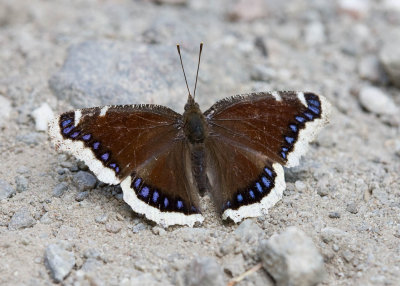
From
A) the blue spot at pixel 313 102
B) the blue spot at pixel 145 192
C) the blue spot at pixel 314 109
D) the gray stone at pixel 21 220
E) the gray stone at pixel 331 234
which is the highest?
the blue spot at pixel 313 102

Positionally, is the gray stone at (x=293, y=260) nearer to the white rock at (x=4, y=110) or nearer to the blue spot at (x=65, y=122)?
the blue spot at (x=65, y=122)

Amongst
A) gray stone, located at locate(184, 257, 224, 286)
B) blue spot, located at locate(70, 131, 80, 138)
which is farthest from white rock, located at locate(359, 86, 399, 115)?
blue spot, located at locate(70, 131, 80, 138)

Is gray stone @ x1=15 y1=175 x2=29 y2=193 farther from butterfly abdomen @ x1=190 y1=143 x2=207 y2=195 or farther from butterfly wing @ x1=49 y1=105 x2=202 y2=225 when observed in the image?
butterfly abdomen @ x1=190 y1=143 x2=207 y2=195

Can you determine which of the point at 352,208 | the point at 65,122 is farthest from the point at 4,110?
the point at 352,208

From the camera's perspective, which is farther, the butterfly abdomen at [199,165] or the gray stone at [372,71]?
the gray stone at [372,71]

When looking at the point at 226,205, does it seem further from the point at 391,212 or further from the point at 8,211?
the point at 8,211

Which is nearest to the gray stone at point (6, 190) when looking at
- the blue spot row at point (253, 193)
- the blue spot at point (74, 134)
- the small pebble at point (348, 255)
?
the blue spot at point (74, 134)

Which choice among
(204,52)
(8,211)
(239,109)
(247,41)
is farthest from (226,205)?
(247,41)
